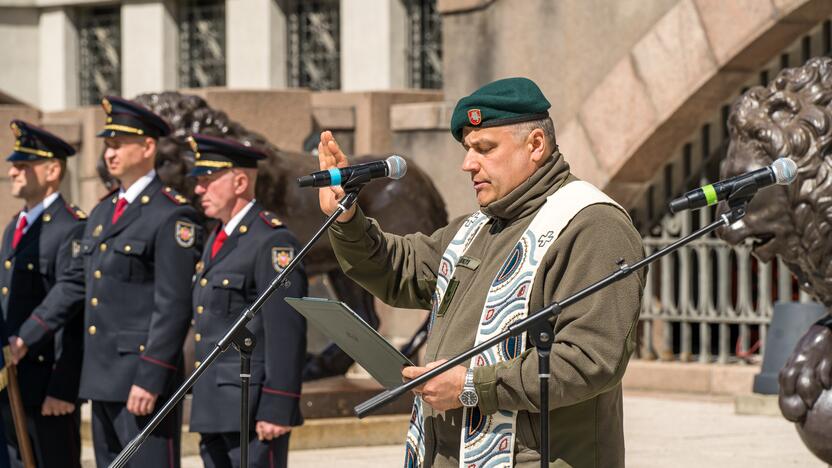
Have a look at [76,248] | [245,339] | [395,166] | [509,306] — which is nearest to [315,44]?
[76,248]

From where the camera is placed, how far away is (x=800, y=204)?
5609mm

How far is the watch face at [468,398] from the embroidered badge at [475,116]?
2.33 ft

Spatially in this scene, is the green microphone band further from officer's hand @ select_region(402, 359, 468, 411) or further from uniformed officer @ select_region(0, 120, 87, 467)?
uniformed officer @ select_region(0, 120, 87, 467)

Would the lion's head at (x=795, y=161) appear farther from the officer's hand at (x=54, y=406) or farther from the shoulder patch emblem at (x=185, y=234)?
the officer's hand at (x=54, y=406)

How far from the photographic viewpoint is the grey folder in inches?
161

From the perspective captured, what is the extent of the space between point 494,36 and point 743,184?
8469mm

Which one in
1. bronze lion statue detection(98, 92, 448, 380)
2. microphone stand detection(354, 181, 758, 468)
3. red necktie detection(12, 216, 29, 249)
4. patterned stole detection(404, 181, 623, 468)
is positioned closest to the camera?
microphone stand detection(354, 181, 758, 468)

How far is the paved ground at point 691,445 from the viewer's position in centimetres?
870

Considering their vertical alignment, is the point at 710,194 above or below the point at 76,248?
above

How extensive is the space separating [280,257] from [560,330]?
2.30 meters

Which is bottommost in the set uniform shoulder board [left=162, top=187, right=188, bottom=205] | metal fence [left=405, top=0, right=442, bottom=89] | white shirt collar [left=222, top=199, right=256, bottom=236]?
white shirt collar [left=222, top=199, right=256, bottom=236]

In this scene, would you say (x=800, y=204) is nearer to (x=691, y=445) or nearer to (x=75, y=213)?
(x=75, y=213)

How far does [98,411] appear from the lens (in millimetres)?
6613

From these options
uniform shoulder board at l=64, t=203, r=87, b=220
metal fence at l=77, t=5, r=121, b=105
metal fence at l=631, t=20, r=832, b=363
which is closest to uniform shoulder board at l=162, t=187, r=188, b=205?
uniform shoulder board at l=64, t=203, r=87, b=220
